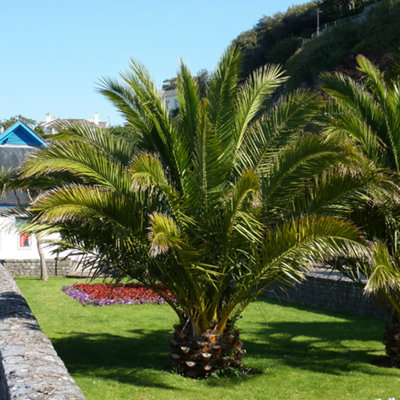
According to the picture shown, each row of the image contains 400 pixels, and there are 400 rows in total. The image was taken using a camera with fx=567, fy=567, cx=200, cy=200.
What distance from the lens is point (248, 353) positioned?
39.4 ft

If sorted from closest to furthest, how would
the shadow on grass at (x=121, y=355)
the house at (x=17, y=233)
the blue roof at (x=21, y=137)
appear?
the shadow on grass at (x=121, y=355)
the house at (x=17, y=233)
the blue roof at (x=21, y=137)

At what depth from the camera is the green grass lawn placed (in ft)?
30.0

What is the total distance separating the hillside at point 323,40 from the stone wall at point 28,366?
1197 inches

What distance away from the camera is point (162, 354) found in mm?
11648

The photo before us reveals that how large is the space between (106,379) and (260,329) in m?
6.12

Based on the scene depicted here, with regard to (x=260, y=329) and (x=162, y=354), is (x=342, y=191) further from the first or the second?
(x=260, y=329)

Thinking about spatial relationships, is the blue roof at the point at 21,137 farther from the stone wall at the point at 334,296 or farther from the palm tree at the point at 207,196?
the palm tree at the point at 207,196

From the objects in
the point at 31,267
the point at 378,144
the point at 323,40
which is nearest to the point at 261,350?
the point at 378,144

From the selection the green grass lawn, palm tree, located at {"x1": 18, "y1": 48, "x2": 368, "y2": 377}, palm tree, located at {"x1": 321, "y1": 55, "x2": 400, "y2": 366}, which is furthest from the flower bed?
palm tree, located at {"x1": 321, "y1": 55, "x2": 400, "y2": 366}

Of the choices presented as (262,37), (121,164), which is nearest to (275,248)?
(121,164)

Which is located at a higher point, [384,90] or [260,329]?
[384,90]

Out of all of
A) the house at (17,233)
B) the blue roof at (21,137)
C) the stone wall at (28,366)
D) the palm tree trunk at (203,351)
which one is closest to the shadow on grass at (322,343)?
the palm tree trunk at (203,351)

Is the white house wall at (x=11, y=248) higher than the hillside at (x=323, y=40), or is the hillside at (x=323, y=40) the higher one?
the hillside at (x=323, y=40)

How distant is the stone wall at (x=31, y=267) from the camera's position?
25391 mm
